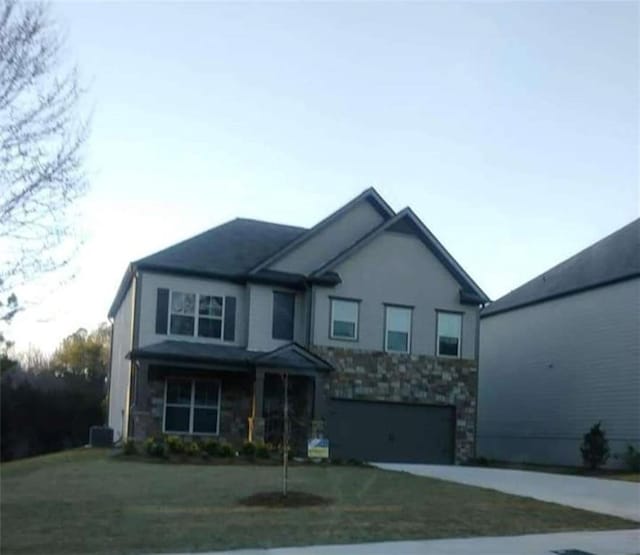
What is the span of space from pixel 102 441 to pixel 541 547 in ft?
59.9

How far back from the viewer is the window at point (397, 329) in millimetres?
28969

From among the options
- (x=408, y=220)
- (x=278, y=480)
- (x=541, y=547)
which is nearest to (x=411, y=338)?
(x=408, y=220)

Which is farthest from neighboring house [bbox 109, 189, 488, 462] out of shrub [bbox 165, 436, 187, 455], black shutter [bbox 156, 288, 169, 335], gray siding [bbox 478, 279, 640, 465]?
gray siding [bbox 478, 279, 640, 465]

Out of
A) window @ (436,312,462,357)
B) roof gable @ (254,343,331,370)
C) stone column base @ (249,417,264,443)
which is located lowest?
stone column base @ (249,417,264,443)

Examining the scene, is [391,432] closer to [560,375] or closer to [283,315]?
[283,315]

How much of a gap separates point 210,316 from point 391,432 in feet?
22.2

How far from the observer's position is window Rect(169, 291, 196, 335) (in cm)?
2742

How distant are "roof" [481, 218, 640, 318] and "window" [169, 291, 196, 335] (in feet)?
40.7

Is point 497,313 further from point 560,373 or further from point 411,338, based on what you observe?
point 411,338

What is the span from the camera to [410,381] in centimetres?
2900

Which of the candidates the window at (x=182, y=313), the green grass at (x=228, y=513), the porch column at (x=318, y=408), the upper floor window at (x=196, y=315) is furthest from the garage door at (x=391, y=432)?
the green grass at (x=228, y=513)

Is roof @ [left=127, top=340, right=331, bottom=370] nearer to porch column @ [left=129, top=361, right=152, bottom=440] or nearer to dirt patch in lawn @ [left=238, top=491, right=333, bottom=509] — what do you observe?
porch column @ [left=129, top=361, right=152, bottom=440]

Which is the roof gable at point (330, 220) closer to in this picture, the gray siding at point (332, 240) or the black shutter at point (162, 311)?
the gray siding at point (332, 240)

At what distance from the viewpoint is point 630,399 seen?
2662 cm
